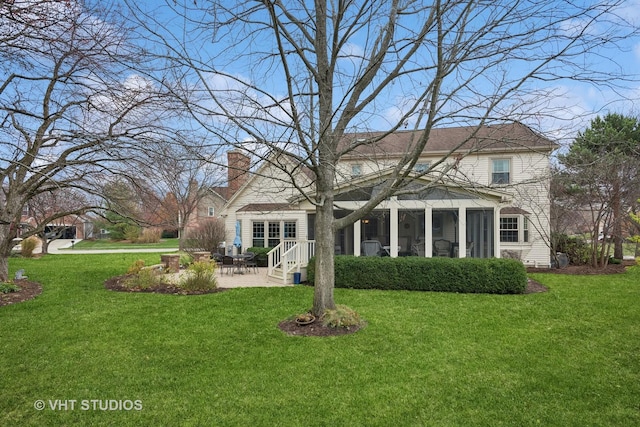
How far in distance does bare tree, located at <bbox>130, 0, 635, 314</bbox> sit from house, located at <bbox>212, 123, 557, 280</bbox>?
1.32m

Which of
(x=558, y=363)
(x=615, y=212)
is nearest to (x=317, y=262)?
(x=558, y=363)

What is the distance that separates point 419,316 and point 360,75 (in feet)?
15.5

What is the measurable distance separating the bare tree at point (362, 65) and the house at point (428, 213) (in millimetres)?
1323

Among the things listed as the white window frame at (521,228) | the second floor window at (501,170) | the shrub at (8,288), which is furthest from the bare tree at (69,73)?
the white window frame at (521,228)

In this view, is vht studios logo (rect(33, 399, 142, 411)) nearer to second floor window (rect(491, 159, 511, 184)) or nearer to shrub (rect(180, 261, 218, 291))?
shrub (rect(180, 261, 218, 291))

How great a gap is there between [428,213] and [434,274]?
2.33 m

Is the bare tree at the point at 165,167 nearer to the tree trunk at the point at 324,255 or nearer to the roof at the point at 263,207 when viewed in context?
the tree trunk at the point at 324,255

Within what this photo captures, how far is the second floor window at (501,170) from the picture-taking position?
16578 millimetres

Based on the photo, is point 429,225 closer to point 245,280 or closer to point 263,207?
point 245,280

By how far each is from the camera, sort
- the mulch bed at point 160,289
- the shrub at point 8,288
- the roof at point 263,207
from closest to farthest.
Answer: the shrub at point 8,288, the mulch bed at point 160,289, the roof at point 263,207

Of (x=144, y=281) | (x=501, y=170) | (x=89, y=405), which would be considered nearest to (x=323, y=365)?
(x=89, y=405)

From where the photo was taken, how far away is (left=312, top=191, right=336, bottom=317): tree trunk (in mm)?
6402

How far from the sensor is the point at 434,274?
32.9 feet

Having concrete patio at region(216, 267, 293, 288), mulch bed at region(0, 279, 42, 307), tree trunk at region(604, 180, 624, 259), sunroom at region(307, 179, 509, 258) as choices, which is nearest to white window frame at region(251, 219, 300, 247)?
→ sunroom at region(307, 179, 509, 258)
